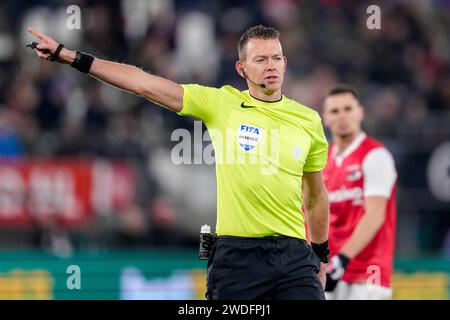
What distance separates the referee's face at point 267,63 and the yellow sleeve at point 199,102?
1.03 feet

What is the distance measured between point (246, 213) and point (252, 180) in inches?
8.5

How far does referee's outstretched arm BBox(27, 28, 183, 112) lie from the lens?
265 inches

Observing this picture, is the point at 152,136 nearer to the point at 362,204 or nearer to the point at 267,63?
the point at 362,204

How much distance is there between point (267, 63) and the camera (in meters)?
7.09

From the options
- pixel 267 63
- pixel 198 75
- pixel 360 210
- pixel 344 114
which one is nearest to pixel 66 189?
pixel 198 75

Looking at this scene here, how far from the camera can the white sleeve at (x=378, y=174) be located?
923 cm

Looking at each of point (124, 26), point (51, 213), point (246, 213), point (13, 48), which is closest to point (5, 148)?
point (51, 213)

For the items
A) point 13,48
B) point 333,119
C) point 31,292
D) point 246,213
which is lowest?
point 31,292

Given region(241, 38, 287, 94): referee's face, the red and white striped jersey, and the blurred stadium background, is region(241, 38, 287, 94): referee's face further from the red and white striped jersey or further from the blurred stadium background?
the blurred stadium background

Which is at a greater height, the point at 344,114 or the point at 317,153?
the point at 344,114

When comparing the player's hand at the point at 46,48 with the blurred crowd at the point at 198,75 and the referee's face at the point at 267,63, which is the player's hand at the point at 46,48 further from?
the blurred crowd at the point at 198,75

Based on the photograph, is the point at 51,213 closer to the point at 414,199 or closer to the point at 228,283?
the point at 414,199

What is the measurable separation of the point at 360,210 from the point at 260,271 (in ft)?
8.84

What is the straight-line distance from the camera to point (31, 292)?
11898 millimetres
